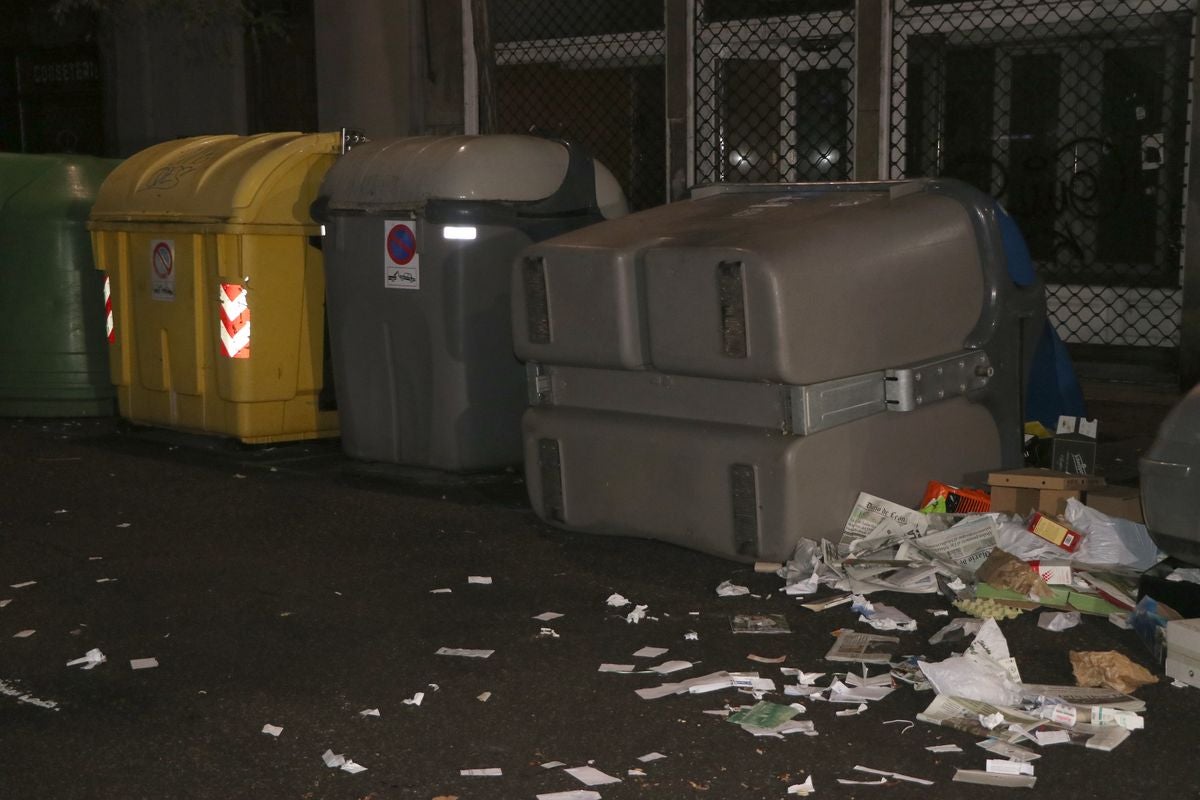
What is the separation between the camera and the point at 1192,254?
8.69m

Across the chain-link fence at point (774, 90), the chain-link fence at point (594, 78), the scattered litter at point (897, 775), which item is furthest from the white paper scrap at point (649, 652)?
the chain-link fence at point (594, 78)

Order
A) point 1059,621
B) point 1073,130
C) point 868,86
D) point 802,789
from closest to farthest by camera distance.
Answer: point 802,789
point 1059,621
point 1073,130
point 868,86

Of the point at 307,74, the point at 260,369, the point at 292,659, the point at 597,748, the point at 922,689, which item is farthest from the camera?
the point at 307,74

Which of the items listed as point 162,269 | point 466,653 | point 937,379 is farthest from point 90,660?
point 162,269

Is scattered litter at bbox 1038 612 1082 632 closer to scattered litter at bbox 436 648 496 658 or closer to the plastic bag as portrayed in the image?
the plastic bag

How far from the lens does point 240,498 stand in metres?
6.29

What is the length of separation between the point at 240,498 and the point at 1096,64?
592 cm

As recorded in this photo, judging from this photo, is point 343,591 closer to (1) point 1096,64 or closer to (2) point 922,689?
(2) point 922,689

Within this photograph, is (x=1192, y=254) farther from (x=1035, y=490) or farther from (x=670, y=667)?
(x=670, y=667)

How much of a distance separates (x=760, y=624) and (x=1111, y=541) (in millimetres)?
1325

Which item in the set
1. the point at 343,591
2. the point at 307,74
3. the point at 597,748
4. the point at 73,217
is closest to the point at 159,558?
the point at 343,591

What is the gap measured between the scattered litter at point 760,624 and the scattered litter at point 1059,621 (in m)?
0.76

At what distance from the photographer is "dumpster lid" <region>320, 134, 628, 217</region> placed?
628 centimetres

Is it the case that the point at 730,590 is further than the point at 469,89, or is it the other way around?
the point at 469,89
